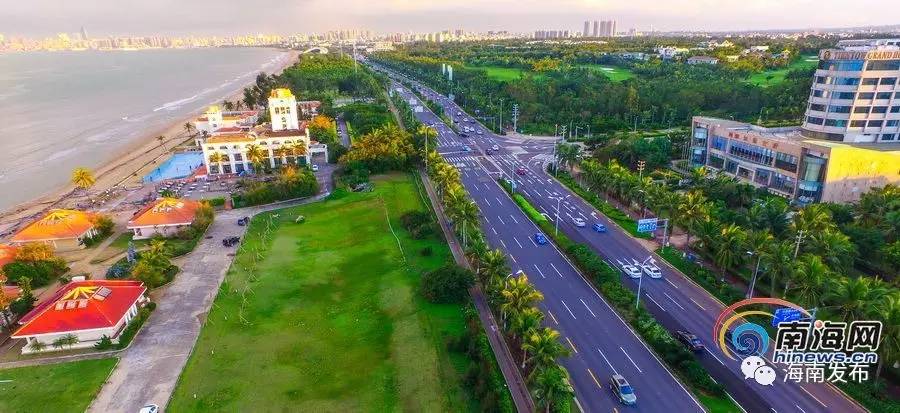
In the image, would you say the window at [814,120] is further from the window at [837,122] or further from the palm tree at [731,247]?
the palm tree at [731,247]

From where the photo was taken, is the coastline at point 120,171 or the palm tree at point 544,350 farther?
the coastline at point 120,171

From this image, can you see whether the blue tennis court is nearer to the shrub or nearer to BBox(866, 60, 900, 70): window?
the shrub

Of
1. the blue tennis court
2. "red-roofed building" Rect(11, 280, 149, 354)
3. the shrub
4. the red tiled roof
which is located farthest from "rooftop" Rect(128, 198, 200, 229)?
the shrub

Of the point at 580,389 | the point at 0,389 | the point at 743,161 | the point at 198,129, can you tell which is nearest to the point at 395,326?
the point at 580,389

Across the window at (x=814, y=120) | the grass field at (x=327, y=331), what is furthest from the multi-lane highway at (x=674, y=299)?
the window at (x=814, y=120)

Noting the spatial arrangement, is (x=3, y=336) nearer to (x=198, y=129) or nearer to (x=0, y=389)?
(x=0, y=389)
